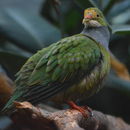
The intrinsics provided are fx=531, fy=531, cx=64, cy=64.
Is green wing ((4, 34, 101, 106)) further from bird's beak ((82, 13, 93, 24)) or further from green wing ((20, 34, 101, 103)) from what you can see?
bird's beak ((82, 13, 93, 24))

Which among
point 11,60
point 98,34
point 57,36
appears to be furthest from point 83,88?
point 57,36

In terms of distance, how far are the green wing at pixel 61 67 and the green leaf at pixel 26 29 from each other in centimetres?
114

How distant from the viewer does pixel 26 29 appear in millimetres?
4504

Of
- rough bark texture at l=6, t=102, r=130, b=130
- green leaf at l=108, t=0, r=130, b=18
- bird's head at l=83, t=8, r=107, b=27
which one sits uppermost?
bird's head at l=83, t=8, r=107, b=27

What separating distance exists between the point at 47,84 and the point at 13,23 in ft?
5.29

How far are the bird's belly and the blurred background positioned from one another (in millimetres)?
746

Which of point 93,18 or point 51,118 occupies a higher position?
point 93,18

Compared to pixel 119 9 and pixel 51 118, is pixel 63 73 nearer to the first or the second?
pixel 51 118

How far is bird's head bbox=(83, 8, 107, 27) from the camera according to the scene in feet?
11.3

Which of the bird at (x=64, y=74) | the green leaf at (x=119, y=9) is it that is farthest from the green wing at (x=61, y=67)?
the green leaf at (x=119, y=9)

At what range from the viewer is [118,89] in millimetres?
3947

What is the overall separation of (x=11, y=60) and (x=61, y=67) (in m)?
0.89

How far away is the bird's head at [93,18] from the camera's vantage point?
11.3ft

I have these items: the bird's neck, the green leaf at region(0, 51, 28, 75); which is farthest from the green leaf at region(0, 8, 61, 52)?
the bird's neck
